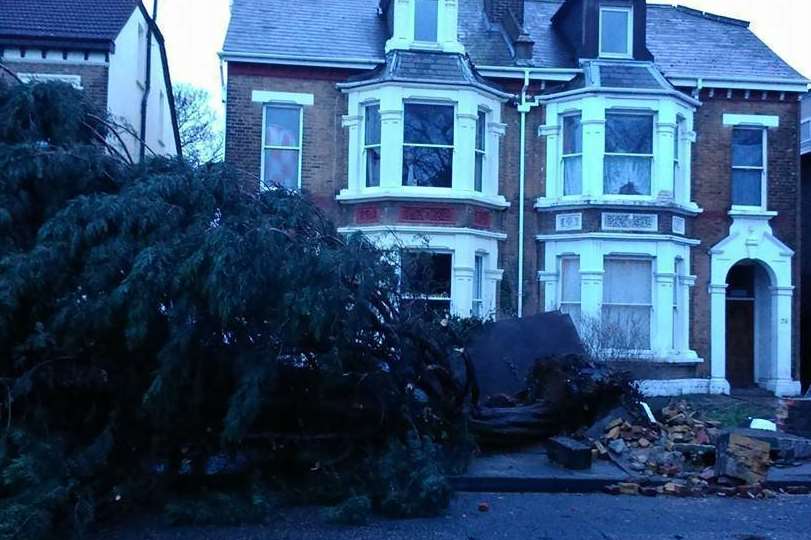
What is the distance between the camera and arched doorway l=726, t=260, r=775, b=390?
1980 cm

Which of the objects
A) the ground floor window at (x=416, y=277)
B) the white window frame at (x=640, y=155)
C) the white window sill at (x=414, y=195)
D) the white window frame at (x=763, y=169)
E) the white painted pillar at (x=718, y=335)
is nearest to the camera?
the ground floor window at (x=416, y=277)

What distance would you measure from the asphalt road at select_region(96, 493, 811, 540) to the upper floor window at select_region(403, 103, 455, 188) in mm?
9829

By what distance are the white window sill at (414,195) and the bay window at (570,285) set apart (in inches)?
86.1

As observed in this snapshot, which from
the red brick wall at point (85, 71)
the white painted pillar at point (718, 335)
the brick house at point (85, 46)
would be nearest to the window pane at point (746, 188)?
the white painted pillar at point (718, 335)

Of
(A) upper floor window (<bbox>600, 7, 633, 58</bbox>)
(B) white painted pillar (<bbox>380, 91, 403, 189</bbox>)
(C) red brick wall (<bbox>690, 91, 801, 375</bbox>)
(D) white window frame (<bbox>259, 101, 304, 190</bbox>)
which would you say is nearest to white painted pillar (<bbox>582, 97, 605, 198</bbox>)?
(A) upper floor window (<bbox>600, 7, 633, 58</bbox>)

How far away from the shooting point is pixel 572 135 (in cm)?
1881

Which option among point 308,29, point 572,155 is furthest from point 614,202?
point 308,29

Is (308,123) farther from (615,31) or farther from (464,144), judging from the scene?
(615,31)

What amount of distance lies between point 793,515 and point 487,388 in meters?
4.66

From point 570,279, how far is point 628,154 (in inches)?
113

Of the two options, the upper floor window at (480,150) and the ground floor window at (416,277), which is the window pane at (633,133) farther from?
the ground floor window at (416,277)

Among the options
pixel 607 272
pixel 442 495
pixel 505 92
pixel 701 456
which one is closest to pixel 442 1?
pixel 505 92

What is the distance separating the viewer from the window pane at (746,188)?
19422 millimetres

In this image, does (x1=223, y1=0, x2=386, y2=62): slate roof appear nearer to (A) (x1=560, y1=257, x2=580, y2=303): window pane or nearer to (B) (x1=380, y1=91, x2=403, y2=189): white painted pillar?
(B) (x1=380, y1=91, x2=403, y2=189): white painted pillar
